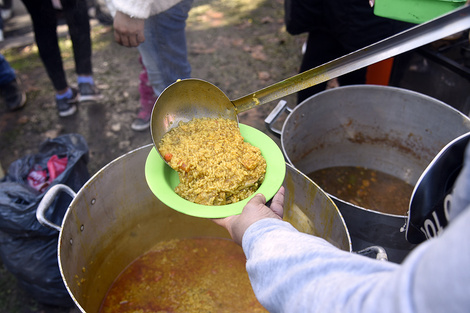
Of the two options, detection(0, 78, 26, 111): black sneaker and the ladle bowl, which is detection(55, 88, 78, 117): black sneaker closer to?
detection(0, 78, 26, 111): black sneaker

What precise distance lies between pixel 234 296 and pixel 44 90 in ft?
11.5

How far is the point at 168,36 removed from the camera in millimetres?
2723

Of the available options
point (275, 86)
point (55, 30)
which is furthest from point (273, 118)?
point (55, 30)

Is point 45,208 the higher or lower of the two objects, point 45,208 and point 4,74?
the higher

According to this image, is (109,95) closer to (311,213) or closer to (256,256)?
(311,213)

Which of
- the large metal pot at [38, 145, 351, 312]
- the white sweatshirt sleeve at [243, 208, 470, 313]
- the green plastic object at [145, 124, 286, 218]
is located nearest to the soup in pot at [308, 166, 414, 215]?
the large metal pot at [38, 145, 351, 312]

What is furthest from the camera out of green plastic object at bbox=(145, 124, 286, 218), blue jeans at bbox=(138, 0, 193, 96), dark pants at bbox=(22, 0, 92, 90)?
dark pants at bbox=(22, 0, 92, 90)

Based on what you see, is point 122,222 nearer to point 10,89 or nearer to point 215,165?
point 215,165

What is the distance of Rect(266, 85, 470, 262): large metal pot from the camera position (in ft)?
7.34

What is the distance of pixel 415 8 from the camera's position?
1.98 meters

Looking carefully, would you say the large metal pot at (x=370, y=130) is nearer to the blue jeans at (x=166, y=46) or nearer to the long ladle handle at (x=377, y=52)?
the long ladle handle at (x=377, y=52)

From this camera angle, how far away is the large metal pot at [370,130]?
2.24 meters

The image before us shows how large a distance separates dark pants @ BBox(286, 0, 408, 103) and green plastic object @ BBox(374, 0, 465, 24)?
1.31ft

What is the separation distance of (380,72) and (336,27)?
0.80 m
